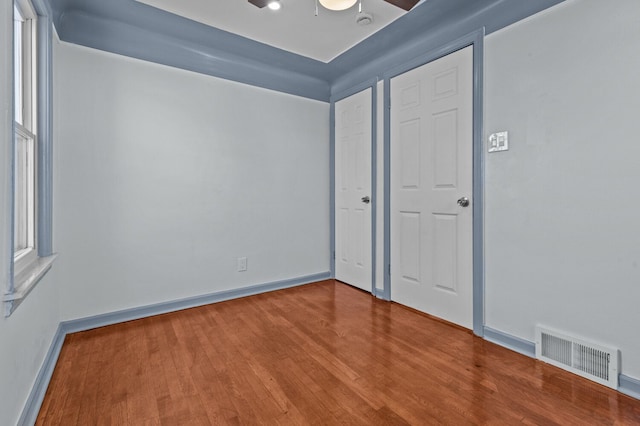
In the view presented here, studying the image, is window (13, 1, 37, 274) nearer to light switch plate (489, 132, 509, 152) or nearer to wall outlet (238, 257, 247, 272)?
wall outlet (238, 257, 247, 272)

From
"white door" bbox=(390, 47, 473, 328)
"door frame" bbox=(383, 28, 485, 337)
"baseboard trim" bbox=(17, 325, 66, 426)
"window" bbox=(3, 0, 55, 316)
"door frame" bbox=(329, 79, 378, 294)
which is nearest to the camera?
"baseboard trim" bbox=(17, 325, 66, 426)

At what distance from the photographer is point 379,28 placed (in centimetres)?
248


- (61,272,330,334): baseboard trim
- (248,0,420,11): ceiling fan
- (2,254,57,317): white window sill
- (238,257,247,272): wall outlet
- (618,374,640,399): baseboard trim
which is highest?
(248,0,420,11): ceiling fan

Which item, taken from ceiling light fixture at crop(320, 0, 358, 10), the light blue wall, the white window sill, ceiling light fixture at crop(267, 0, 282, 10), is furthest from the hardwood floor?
ceiling light fixture at crop(267, 0, 282, 10)

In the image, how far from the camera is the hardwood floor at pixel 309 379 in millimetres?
1415

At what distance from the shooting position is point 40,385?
5.05 ft

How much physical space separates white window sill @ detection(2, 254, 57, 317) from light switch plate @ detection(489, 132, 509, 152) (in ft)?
8.69

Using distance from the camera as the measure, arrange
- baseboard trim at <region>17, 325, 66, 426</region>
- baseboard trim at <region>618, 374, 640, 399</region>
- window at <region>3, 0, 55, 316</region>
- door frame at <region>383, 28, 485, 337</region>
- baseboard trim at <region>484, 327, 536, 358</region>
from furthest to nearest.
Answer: door frame at <region>383, 28, 485, 337</region> → baseboard trim at <region>484, 327, 536, 358</region> → window at <region>3, 0, 55, 316</region> → baseboard trim at <region>618, 374, 640, 399</region> → baseboard trim at <region>17, 325, 66, 426</region>

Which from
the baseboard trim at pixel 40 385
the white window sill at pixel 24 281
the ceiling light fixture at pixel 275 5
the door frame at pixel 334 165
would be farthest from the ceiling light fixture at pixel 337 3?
the baseboard trim at pixel 40 385

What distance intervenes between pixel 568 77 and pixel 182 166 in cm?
284

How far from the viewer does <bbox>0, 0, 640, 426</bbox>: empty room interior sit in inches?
60.4

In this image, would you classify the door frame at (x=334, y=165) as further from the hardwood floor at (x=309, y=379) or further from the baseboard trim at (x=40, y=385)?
the baseboard trim at (x=40, y=385)

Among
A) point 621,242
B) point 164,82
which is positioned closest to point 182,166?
point 164,82

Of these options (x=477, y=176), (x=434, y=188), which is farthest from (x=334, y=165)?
(x=477, y=176)
